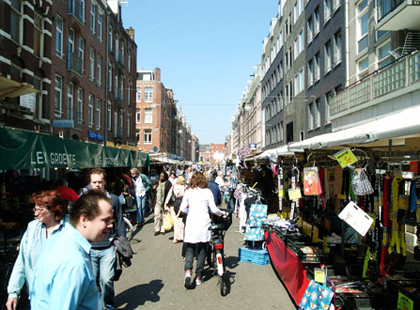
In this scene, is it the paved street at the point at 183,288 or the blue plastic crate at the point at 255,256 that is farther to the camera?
the blue plastic crate at the point at 255,256

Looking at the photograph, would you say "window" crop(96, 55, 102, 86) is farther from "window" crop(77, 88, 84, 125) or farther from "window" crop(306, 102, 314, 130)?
"window" crop(306, 102, 314, 130)

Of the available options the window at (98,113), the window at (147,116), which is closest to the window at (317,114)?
the window at (98,113)

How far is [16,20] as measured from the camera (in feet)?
47.5

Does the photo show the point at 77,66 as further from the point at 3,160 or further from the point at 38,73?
the point at 3,160

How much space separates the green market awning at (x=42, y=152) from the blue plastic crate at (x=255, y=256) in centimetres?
430

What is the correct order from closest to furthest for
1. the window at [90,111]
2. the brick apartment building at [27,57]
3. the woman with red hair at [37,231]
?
the woman with red hair at [37,231]
the brick apartment building at [27,57]
the window at [90,111]

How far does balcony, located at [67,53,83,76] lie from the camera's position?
65.2ft

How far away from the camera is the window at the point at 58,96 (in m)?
18.8

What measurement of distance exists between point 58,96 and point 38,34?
3.77m

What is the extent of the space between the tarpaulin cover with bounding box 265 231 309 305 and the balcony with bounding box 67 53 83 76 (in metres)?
17.4

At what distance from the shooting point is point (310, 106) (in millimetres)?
24828

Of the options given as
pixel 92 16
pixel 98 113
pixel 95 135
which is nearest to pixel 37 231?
pixel 95 135

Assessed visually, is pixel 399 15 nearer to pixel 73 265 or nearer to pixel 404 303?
pixel 404 303

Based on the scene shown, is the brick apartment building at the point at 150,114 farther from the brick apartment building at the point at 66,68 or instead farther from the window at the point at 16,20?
the window at the point at 16,20
